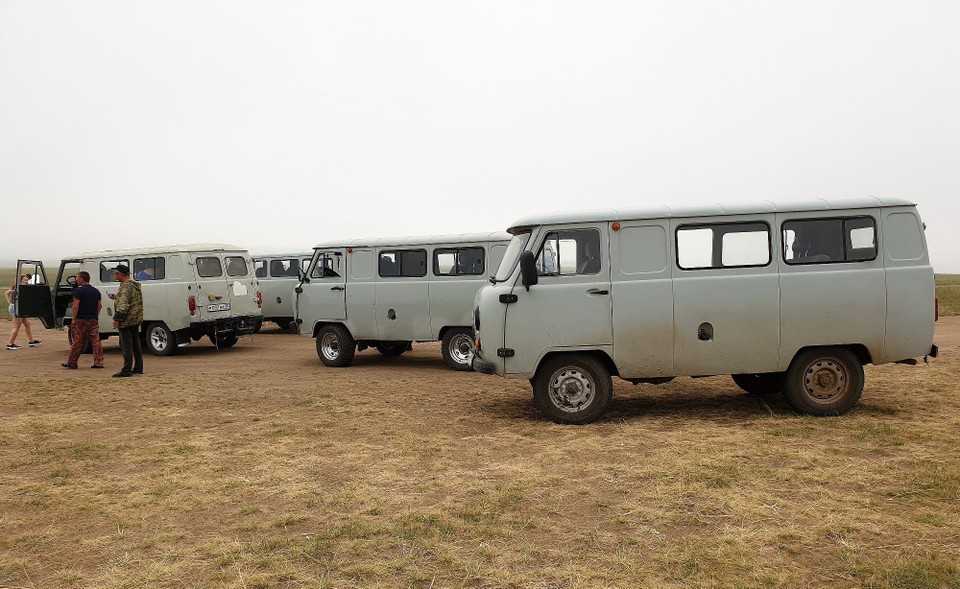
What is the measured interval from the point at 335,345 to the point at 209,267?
4.33 m

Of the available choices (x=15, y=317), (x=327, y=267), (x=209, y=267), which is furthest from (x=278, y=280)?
(x=327, y=267)

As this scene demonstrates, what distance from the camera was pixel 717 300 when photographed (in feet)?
27.5

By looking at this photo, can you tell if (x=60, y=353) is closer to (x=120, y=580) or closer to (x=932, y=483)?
(x=120, y=580)

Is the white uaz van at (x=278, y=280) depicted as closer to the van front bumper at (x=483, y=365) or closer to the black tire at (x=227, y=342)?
the black tire at (x=227, y=342)

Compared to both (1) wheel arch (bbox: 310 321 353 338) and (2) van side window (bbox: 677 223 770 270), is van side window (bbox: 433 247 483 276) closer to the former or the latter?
(1) wheel arch (bbox: 310 321 353 338)

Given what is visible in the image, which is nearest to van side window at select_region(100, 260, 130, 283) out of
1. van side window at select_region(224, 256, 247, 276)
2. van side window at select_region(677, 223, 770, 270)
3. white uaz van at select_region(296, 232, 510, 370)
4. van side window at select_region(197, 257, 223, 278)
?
van side window at select_region(197, 257, 223, 278)

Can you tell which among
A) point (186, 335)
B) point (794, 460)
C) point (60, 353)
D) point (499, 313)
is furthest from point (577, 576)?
point (60, 353)

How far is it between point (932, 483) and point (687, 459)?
199 cm

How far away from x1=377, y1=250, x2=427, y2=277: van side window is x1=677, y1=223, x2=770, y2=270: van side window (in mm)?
6506

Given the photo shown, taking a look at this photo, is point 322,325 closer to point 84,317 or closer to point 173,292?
point 173,292

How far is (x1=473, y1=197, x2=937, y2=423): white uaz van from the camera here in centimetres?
832

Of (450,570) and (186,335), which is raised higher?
(186,335)

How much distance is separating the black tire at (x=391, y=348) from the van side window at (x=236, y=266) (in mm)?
4235

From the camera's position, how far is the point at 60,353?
1806 centimetres
